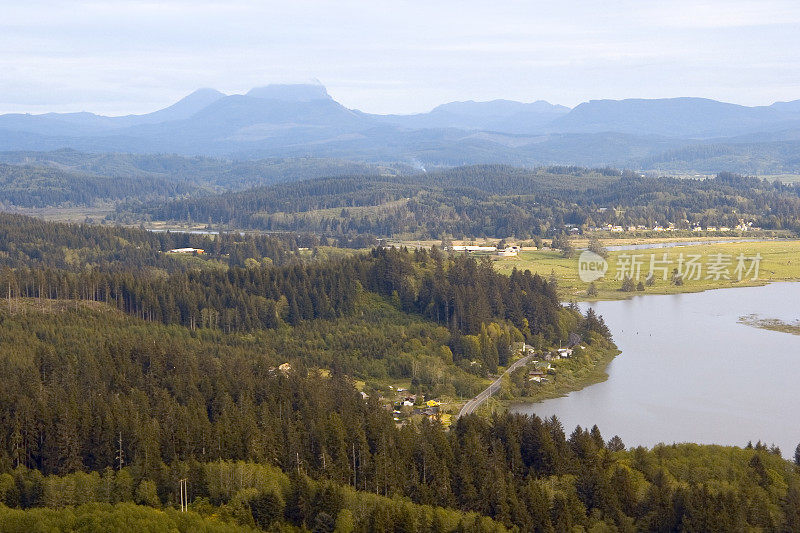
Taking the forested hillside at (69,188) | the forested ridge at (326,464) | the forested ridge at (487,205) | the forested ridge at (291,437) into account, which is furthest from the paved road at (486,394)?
the forested hillside at (69,188)

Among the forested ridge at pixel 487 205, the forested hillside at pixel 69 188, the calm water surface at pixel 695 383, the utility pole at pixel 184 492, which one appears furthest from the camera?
the forested hillside at pixel 69 188

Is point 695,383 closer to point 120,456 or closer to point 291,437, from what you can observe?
point 291,437

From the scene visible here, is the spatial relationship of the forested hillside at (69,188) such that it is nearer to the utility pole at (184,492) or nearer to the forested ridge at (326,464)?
the forested ridge at (326,464)

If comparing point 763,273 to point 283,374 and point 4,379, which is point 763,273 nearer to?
point 283,374

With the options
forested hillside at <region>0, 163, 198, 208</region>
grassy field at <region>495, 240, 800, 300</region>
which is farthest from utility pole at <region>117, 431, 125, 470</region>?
forested hillside at <region>0, 163, 198, 208</region>

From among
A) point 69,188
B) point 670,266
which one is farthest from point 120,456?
point 69,188

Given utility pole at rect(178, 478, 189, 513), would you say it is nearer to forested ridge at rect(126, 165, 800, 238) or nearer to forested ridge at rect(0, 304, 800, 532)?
forested ridge at rect(0, 304, 800, 532)
